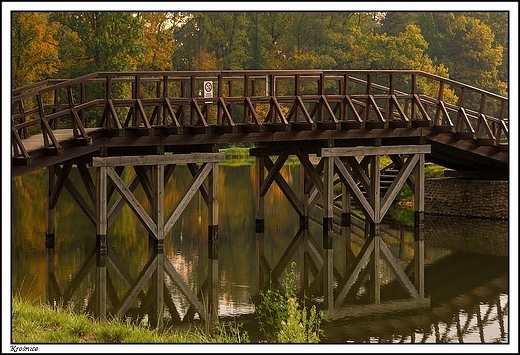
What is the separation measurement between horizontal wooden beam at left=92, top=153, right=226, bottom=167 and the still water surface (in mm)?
1901

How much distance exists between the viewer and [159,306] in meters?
17.4

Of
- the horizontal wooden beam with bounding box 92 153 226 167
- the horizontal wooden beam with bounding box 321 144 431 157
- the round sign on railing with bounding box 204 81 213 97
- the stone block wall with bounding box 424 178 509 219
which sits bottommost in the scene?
the stone block wall with bounding box 424 178 509 219

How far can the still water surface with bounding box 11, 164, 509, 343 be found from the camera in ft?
53.6

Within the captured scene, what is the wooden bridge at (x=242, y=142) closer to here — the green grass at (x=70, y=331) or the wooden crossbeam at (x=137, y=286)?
the wooden crossbeam at (x=137, y=286)

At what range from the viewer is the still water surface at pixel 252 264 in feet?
53.6

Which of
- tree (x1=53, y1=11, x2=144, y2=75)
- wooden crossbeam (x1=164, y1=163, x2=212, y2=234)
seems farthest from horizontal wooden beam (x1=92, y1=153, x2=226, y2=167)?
tree (x1=53, y1=11, x2=144, y2=75)

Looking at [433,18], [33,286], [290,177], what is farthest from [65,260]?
[433,18]

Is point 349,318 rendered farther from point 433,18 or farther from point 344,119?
point 433,18

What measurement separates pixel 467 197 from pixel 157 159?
1012cm

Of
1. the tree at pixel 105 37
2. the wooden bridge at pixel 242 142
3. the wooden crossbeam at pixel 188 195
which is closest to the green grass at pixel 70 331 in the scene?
the wooden bridge at pixel 242 142

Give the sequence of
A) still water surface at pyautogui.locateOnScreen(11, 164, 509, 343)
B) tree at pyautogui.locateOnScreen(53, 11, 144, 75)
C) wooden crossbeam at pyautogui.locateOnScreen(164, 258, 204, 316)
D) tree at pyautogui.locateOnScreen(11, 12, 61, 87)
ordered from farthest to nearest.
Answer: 1. tree at pyautogui.locateOnScreen(53, 11, 144, 75)
2. tree at pyautogui.locateOnScreen(11, 12, 61, 87)
3. wooden crossbeam at pyautogui.locateOnScreen(164, 258, 204, 316)
4. still water surface at pyautogui.locateOnScreen(11, 164, 509, 343)

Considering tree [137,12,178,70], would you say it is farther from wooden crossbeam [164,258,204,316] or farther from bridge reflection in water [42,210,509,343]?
wooden crossbeam [164,258,204,316]

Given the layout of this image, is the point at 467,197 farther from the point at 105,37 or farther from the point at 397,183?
the point at 105,37

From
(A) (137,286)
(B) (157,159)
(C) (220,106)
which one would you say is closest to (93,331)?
(A) (137,286)
